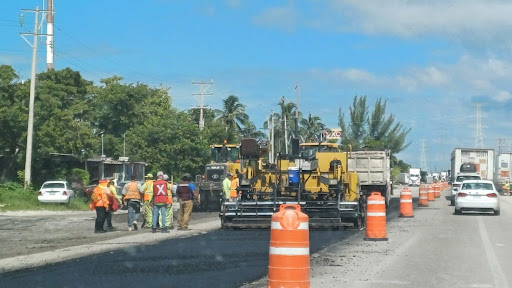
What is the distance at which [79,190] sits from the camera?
150 ft

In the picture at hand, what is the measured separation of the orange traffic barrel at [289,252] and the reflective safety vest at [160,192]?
45.0 ft

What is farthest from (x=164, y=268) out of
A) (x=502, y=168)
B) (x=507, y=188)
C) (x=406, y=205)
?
(x=507, y=188)

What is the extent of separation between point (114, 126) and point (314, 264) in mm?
Answer: 63758

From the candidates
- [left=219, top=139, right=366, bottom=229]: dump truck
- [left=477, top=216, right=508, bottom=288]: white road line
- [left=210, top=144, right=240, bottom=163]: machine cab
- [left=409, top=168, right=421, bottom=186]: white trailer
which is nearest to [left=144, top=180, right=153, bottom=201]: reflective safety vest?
[left=219, top=139, right=366, bottom=229]: dump truck

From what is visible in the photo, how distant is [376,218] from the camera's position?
19.3 m

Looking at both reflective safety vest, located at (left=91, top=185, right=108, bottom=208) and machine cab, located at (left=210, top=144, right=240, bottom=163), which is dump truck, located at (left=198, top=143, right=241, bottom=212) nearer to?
machine cab, located at (left=210, top=144, right=240, bottom=163)

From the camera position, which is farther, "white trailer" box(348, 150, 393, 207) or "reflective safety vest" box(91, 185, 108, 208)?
"white trailer" box(348, 150, 393, 207)

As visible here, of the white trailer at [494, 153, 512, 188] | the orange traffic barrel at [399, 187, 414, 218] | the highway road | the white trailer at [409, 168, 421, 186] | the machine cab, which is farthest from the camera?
the white trailer at [409, 168, 421, 186]

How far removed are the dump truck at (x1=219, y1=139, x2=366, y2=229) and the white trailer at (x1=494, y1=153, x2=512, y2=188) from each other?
48690 millimetres

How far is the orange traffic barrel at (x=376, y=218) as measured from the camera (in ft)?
62.3

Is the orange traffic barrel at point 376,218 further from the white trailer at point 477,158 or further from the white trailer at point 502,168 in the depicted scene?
the white trailer at point 502,168

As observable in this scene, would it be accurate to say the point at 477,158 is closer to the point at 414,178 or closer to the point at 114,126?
the point at 114,126

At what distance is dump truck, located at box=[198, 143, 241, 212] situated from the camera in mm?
36625

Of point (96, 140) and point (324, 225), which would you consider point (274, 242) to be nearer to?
point (324, 225)
